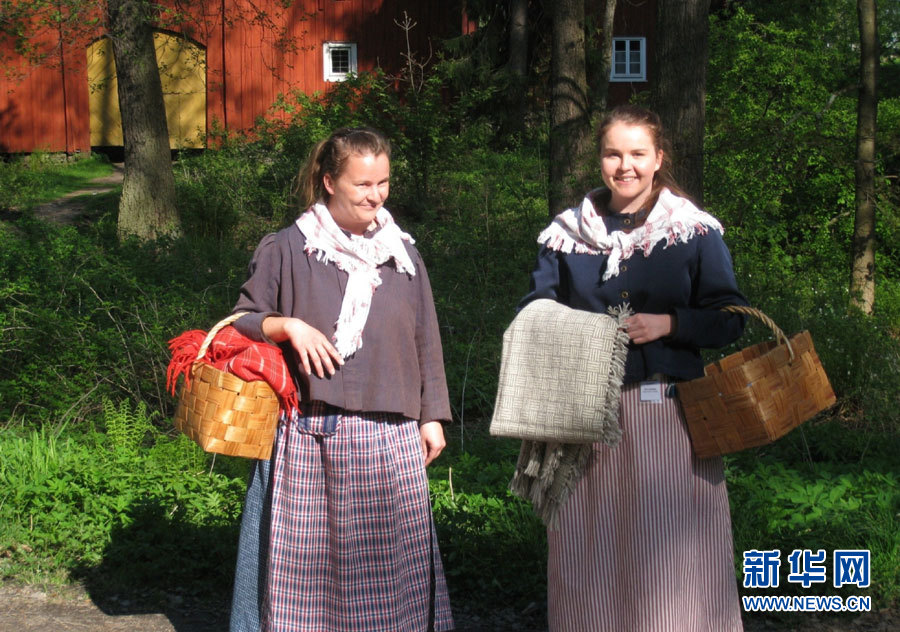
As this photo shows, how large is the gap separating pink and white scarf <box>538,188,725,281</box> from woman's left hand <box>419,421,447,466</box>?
2.43ft

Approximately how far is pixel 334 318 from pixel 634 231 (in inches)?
→ 38.6

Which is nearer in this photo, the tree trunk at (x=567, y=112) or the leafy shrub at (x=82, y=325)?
the leafy shrub at (x=82, y=325)

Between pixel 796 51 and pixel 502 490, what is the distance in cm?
1119

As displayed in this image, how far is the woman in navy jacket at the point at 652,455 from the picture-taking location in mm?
2803

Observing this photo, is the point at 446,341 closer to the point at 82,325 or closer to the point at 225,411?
the point at 82,325

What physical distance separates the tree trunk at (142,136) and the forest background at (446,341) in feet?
2.06

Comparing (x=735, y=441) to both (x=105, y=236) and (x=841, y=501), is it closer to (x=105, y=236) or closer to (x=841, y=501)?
(x=841, y=501)

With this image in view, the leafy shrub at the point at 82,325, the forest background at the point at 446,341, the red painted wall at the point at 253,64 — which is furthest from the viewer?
Result: the red painted wall at the point at 253,64

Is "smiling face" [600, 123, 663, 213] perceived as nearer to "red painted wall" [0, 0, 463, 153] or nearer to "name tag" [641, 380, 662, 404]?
"name tag" [641, 380, 662, 404]

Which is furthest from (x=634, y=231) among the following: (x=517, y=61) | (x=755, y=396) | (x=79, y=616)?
(x=517, y=61)

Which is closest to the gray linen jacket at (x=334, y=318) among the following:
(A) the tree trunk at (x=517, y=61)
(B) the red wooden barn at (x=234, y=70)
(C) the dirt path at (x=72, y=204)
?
(C) the dirt path at (x=72, y=204)

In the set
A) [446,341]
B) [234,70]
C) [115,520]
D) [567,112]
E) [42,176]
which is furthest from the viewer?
[234,70]

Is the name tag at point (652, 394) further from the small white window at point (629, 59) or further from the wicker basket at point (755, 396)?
the small white window at point (629, 59)

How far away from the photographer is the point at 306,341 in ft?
9.56
